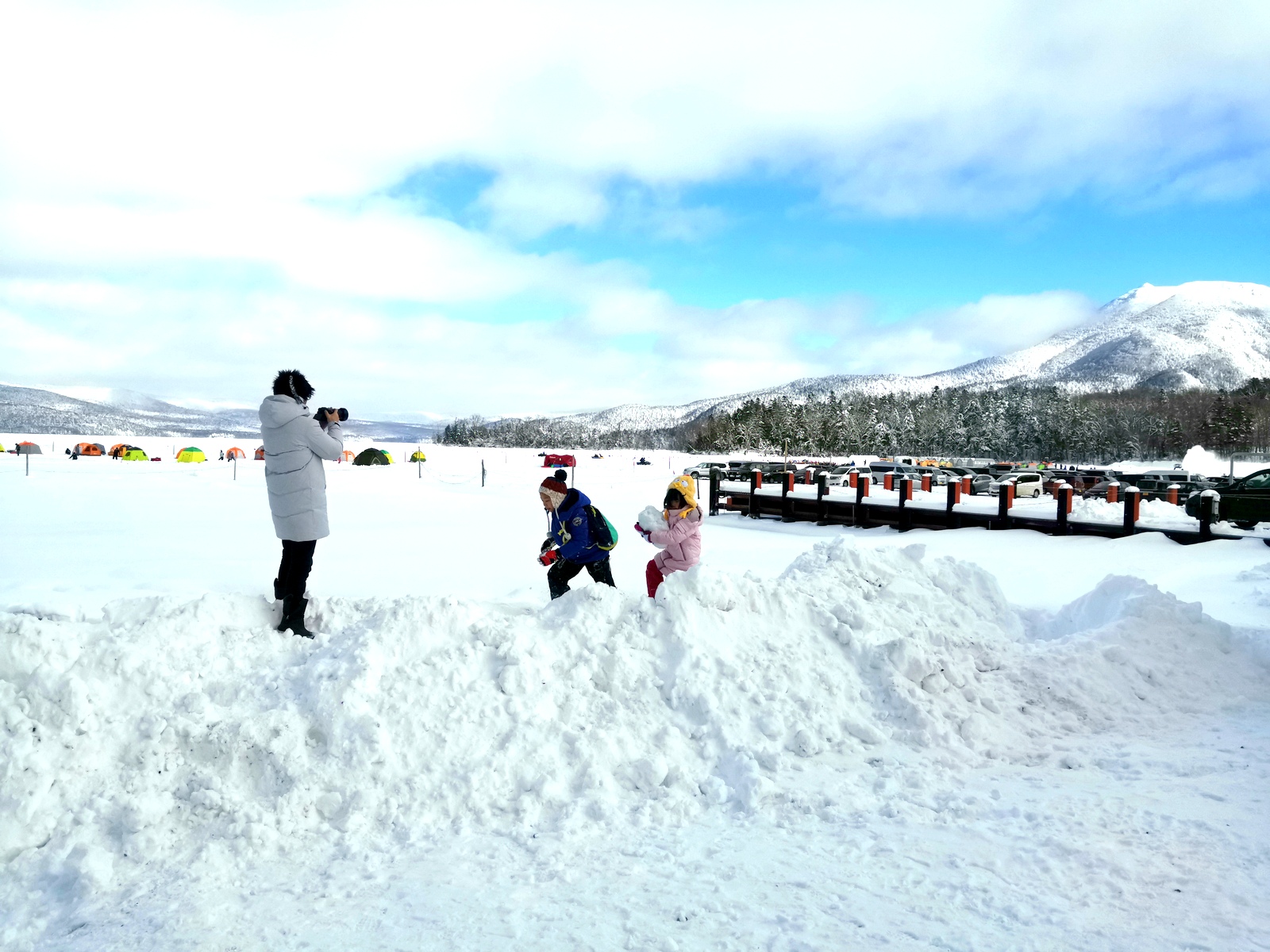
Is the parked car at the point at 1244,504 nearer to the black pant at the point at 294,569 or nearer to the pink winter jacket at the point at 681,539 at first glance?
the pink winter jacket at the point at 681,539

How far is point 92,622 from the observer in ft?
15.9

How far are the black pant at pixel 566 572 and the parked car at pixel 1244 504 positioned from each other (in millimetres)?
14607

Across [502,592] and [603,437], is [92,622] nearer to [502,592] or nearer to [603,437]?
[502,592]

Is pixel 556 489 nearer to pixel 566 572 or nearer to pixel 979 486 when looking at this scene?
pixel 566 572

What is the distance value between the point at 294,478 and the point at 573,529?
235cm

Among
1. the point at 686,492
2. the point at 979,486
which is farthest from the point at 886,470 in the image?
→ the point at 686,492

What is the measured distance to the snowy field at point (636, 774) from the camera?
311 centimetres

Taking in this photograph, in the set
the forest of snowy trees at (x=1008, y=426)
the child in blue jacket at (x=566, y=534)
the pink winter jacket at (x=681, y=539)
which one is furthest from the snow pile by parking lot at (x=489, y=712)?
the forest of snowy trees at (x=1008, y=426)

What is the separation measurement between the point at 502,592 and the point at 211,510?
12.3m

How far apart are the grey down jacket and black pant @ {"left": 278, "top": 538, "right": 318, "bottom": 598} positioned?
0.21 feet

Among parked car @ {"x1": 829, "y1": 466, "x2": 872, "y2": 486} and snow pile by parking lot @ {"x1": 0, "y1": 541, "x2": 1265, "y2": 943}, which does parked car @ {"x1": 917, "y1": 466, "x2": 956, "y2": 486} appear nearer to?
parked car @ {"x1": 829, "y1": 466, "x2": 872, "y2": 486}

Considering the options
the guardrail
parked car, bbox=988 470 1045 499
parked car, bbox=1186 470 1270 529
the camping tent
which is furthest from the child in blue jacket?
the camping tent

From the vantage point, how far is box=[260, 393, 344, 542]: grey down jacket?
528 centimetres

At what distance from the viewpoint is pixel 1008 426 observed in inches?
3770
